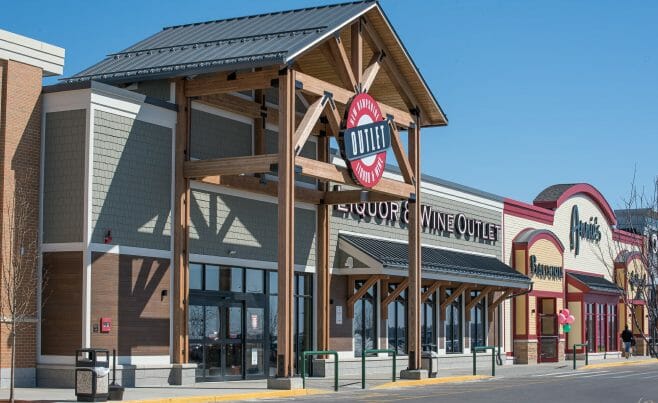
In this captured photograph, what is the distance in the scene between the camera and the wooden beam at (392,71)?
104 ft

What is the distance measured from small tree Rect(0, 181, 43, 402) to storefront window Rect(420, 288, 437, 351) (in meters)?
17.8

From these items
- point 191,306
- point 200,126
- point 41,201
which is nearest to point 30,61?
point 41,201

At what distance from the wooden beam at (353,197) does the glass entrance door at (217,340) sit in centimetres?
500

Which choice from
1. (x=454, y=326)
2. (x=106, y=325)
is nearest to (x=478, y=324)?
(x=454, y=326)

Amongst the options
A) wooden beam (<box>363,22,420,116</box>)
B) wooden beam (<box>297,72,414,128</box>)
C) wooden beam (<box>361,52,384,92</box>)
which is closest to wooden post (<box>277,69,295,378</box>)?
wooden beam (<box>297,72,414,128</box>)

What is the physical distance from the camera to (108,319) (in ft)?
82.5

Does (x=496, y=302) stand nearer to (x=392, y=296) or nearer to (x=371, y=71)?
(x=392, y=296)

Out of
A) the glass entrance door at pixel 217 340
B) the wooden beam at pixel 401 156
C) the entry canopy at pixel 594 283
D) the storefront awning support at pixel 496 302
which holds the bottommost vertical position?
the glass entrance door at pixel 217 340

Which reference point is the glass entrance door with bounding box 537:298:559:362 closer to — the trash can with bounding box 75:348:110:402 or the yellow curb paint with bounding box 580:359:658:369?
the yellow curb paint with bounding box 580:359:658:369

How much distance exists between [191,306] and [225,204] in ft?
9.97

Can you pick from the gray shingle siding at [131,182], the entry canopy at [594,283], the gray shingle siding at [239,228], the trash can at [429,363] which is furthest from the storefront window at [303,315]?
the entry canopy at [594,283]

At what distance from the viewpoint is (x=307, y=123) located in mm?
27328

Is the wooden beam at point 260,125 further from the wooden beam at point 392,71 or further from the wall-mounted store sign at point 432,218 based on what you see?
the wall-mounted store sign at point 432,218

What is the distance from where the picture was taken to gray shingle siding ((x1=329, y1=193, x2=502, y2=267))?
35406 mm
